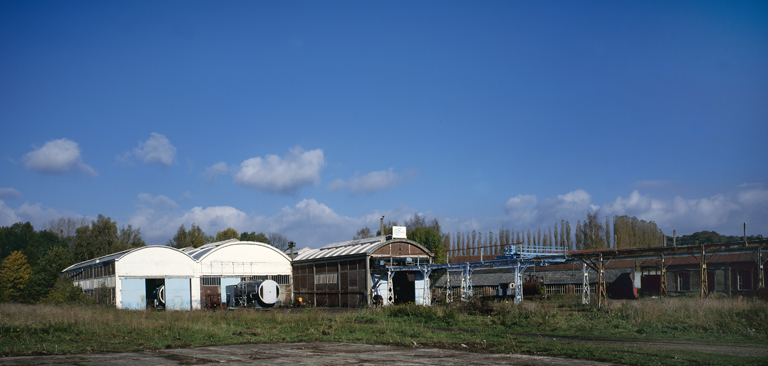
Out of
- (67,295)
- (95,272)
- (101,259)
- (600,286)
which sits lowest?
(67,295)

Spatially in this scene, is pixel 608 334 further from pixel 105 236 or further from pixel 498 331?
pixel 105 236

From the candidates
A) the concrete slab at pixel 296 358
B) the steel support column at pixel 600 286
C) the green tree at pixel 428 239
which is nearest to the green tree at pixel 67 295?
the concrete slab at pixel 296 358

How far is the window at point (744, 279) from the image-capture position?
58.0 m

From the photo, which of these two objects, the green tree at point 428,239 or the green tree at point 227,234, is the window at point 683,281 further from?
the green tree at point 227,234

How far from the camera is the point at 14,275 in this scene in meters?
83.2

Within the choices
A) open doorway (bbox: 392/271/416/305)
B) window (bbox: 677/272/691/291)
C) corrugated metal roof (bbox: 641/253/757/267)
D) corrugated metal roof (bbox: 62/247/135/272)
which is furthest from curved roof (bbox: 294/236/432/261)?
window (bbox: 677/272/691/291)

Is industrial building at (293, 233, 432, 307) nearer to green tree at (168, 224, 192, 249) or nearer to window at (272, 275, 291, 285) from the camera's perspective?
window at (272, 275, 291, 285)

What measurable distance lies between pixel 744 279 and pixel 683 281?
6695 millimetres

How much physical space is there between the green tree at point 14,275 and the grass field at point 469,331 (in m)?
61.9

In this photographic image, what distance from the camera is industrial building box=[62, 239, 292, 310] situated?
2028 inches

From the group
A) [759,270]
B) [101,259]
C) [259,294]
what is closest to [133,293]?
[101,259]

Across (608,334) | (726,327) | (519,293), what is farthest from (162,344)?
(519,293)

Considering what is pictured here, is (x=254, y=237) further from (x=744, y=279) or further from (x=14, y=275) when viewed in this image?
(x=744, y=279)

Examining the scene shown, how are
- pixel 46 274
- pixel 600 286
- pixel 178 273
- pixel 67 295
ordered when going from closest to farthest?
pixel 600 286
pixel 67 295
pixel 178 273
pixel 46 274
